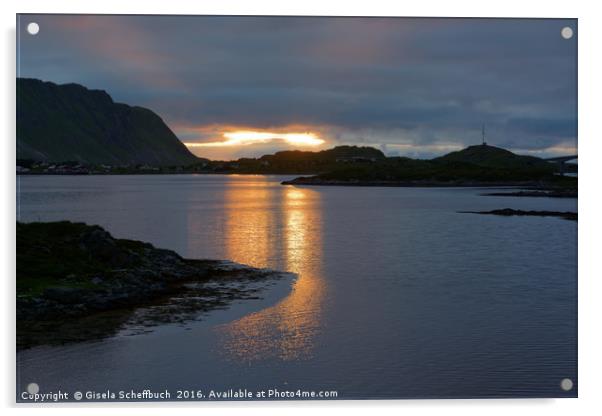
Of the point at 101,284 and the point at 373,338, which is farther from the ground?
the point at 101,284

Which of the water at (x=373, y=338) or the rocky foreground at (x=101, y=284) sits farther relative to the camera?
the rocky foreground at (x=101, y=284)

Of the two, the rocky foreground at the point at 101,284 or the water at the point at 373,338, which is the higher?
the rocky foreground at the point at 101,284

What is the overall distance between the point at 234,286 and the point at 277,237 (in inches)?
1013

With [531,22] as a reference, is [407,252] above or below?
below

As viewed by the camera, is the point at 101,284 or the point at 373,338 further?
the point at 101,284

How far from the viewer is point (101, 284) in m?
26.3

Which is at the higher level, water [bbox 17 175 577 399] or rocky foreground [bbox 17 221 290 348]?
rocky foreground [bbox 17 221 290 348]

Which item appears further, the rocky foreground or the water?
the rocky foreground

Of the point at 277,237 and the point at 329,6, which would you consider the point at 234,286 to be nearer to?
the point at 329,6

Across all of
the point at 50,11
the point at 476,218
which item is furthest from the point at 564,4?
the point at 476,218

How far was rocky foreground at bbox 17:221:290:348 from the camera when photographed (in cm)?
2184

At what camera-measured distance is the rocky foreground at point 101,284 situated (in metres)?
21.8

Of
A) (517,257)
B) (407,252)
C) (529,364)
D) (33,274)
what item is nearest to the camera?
(529,364)

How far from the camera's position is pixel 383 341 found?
20.0 meters
